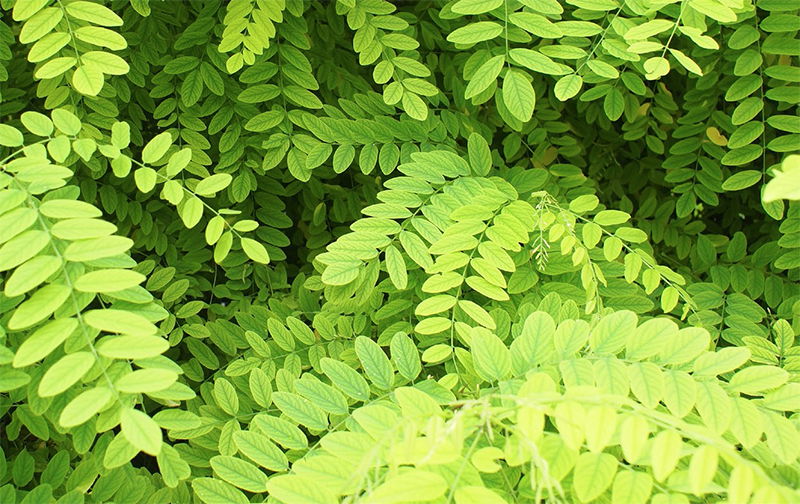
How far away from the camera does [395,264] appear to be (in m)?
1.15

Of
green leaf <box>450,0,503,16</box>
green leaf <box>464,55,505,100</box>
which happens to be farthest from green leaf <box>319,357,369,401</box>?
green leaf <box>450,0,503,16</box>

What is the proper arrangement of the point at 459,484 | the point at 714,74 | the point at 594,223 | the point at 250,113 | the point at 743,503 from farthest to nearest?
the point at 714,74, the point at 250,113, the point at 594,223, the point at 459,484, the point at 743,503

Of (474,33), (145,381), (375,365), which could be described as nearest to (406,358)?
(375,365)

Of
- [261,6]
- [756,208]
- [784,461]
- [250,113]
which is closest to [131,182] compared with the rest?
[250,113]

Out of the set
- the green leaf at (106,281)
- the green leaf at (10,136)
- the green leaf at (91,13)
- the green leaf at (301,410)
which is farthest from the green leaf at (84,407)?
the green leaf at (91,13)

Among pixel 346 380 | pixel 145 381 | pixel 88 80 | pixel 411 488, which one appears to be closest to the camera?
pixel 411 488

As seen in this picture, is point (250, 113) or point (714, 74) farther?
point (714, 74)

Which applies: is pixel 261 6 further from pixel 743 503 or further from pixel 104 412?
pixel 743 503

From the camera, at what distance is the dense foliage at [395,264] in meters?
0.80

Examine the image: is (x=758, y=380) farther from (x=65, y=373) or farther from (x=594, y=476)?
(x=65, y=373)

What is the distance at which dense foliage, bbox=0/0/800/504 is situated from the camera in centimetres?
80

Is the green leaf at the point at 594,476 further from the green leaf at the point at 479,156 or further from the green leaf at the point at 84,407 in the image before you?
the green leaf at the point at 479,156

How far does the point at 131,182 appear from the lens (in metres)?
1.58

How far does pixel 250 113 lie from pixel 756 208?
4.51 feet
